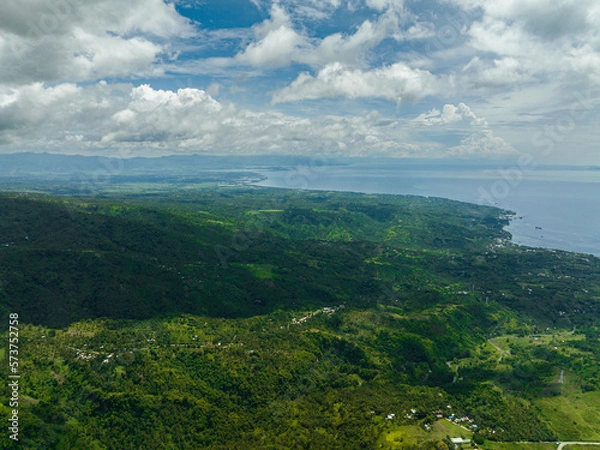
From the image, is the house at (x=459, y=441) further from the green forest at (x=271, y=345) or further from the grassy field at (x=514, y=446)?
the grassy field at (x=514, y=446)

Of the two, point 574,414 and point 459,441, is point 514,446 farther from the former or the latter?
point 574,414

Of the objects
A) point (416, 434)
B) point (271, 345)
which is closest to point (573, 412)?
point (416, 434)

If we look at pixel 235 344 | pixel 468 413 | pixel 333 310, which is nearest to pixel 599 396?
pixel 468 413

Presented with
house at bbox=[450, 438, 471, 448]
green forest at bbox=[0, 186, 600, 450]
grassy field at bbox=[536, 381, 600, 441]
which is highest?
green forest at bbox=[0, 186, 600, 450]

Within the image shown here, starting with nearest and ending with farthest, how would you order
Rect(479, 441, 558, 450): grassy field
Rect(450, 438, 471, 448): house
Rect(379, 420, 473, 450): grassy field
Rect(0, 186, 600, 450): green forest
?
Rect(379, 420, 473, 450): grassy field < Rect(450, 438, 471, 448): house < Rect(479, 441, 558, 450): grassy field < Rect(0, 186, 600, 450): green forest

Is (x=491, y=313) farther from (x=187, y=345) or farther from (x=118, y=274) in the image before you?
(x=118, y=274)

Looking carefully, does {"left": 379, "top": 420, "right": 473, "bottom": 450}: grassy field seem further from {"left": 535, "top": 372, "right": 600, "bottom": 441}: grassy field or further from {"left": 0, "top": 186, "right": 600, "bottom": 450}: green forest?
{"left": 535, "top": 372, "right": 600, "bottom": 441}: grassy field

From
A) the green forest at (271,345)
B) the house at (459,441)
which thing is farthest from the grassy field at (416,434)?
the house at (459,441)

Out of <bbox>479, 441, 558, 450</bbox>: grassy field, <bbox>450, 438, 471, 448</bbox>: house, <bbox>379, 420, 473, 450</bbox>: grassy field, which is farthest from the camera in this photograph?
<bbox>479, 441, 558, 450</bbox>: grassy field

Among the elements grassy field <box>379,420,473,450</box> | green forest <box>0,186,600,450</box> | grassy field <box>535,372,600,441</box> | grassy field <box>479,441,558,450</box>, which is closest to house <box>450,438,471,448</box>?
grassy field <box>379,420,473,450</box>
